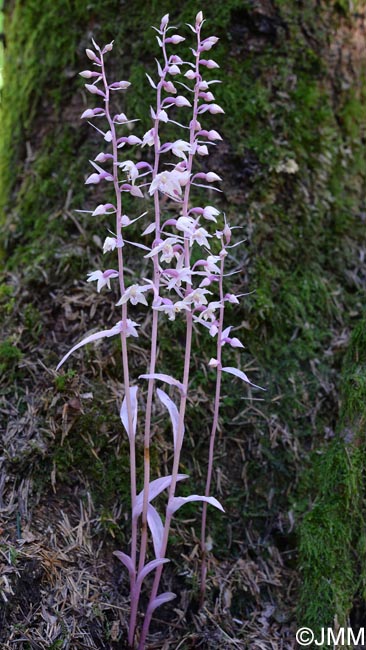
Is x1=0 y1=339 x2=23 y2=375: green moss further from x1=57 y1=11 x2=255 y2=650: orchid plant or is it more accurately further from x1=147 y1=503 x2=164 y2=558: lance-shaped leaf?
x1=147 y1=503 x2=164 y2=558: lance-shaped leaf

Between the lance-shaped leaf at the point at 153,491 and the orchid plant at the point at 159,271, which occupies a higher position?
the orchid plant at the point at 159,271

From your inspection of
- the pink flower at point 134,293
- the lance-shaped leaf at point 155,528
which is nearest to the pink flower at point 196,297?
the pink flower at point 134,293

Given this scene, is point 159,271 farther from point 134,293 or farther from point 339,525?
point 339,525

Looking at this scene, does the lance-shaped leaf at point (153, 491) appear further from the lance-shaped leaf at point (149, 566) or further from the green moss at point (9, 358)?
the green moss at point (9, 358)

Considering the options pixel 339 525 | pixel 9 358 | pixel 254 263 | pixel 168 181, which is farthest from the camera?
pixel 254 263

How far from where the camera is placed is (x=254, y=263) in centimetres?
319

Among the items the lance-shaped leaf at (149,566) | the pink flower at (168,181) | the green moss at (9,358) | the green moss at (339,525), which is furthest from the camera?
the green moss at (9,358)

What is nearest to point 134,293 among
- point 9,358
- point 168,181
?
point 168,181

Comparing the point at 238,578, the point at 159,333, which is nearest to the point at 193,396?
the point at 159,333

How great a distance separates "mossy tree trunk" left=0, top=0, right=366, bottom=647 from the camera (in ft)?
8.68

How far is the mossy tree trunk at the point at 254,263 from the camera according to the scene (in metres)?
2.64

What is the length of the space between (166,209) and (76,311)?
694mm

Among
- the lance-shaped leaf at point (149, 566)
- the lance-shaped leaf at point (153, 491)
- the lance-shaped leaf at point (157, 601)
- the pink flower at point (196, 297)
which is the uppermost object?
the pink flower at point (196, 297)

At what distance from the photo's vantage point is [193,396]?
9.50 feet
